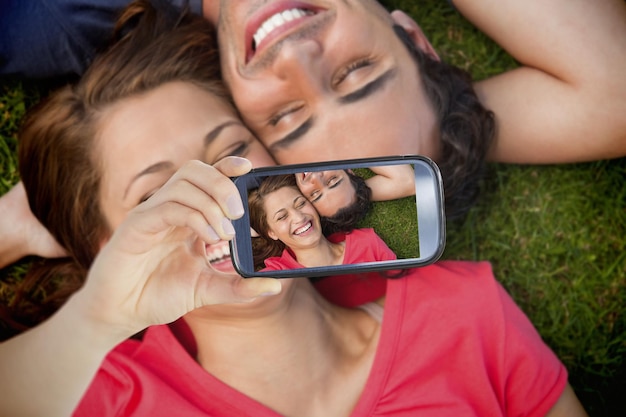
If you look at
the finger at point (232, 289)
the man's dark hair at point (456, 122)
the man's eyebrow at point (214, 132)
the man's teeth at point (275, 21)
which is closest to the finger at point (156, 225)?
the finger at point (232, 289)

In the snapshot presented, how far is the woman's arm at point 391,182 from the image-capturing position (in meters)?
1.00

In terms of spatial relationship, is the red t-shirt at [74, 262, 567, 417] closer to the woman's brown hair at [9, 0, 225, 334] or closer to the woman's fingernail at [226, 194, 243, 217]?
the woman's brown hair at [9, 0, 225, 334]

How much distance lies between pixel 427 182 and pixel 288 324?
1.73 ft

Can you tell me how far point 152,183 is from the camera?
124cm

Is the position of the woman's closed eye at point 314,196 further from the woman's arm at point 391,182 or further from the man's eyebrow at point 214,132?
the man's eyebrow at point 214,132

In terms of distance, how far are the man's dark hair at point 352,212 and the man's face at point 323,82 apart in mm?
289

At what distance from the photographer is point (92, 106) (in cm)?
133

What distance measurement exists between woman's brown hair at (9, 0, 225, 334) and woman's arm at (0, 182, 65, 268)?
76mm

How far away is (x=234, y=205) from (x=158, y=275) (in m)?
0.26

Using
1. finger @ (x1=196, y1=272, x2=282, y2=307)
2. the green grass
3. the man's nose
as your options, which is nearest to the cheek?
the man's nose

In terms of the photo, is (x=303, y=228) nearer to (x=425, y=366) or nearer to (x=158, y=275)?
(x=158, y=275)

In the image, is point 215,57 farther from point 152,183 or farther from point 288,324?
point 288,324

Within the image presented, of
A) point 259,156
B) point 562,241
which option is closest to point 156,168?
point 259,156

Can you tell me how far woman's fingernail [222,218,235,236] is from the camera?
0.98 m
